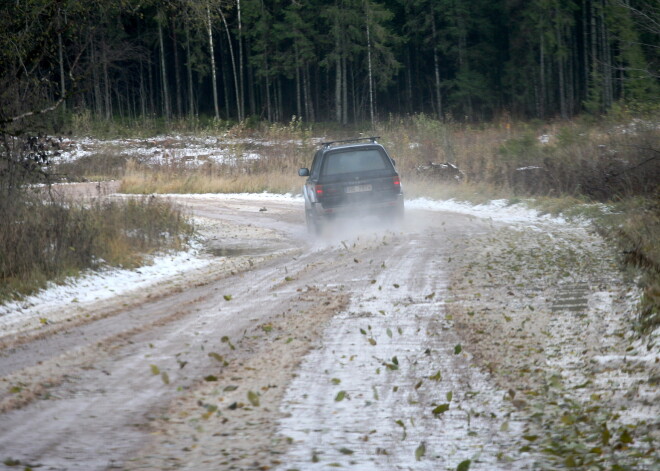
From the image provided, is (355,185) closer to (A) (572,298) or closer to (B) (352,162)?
(B) (352,162)

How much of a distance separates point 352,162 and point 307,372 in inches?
393

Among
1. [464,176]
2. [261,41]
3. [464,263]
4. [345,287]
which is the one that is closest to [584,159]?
[464,176]

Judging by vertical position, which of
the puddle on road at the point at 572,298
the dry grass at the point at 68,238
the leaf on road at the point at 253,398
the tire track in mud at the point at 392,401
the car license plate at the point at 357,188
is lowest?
the puddle on road at the point at 572,298

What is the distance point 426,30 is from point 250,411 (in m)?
57.8

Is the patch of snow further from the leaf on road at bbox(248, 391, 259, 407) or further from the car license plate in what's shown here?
the leaf on road at bbox(248, 391, 259, 407)

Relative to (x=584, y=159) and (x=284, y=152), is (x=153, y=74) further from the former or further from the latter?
(x=584, y=159)

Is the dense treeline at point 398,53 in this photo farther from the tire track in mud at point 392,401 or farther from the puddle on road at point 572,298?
the tire track in mud at point 392,401

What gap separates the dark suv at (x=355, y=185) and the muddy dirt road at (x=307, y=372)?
4651 mm

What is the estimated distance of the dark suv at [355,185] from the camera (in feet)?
50.2

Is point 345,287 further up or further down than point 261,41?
further down

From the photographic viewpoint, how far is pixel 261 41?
5681cm

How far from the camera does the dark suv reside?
15305 mm

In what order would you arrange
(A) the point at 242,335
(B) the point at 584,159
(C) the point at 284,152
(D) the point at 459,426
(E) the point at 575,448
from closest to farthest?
(E) the point at 575,448 < (D) the point at 459,426 < (A) the point at 242,335 < (B) the point at 584,159 < (C) the point at 284,152

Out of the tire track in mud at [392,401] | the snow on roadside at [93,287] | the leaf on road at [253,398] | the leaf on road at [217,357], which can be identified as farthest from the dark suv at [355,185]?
the leaf on road at [253,398]
